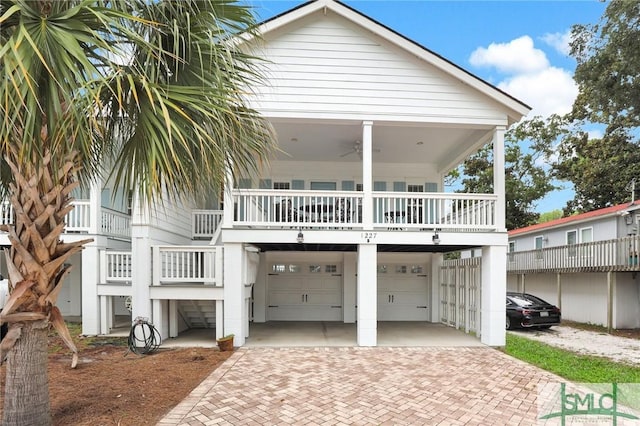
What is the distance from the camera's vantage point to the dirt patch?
440 centimetres

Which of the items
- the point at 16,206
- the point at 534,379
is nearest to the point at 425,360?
the point at 534,379

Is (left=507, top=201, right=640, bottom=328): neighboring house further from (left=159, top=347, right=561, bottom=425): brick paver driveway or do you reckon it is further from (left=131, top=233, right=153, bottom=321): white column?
(left=131, top=233, right=153, bottom=321): white column

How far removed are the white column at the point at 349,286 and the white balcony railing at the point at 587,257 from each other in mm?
8502

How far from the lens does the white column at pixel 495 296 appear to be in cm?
842

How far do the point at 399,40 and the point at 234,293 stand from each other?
686cm

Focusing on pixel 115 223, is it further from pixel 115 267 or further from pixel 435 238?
pixel 435 238

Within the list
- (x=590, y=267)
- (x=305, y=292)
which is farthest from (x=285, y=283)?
(x=590, y=267)

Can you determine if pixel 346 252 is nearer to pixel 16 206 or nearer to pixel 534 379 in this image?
pixel 534 379

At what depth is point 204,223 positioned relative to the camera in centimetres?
1162

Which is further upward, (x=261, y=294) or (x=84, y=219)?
(x=84, y=219)

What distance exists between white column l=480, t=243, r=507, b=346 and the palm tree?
669cm

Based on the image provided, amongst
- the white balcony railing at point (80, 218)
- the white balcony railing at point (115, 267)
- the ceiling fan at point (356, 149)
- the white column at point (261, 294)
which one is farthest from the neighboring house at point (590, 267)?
the white balcony railing at point (80, 218)

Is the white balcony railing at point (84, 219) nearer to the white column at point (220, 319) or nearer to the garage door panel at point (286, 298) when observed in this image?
the white column at point (220, 319)

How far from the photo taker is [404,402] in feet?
16.4
